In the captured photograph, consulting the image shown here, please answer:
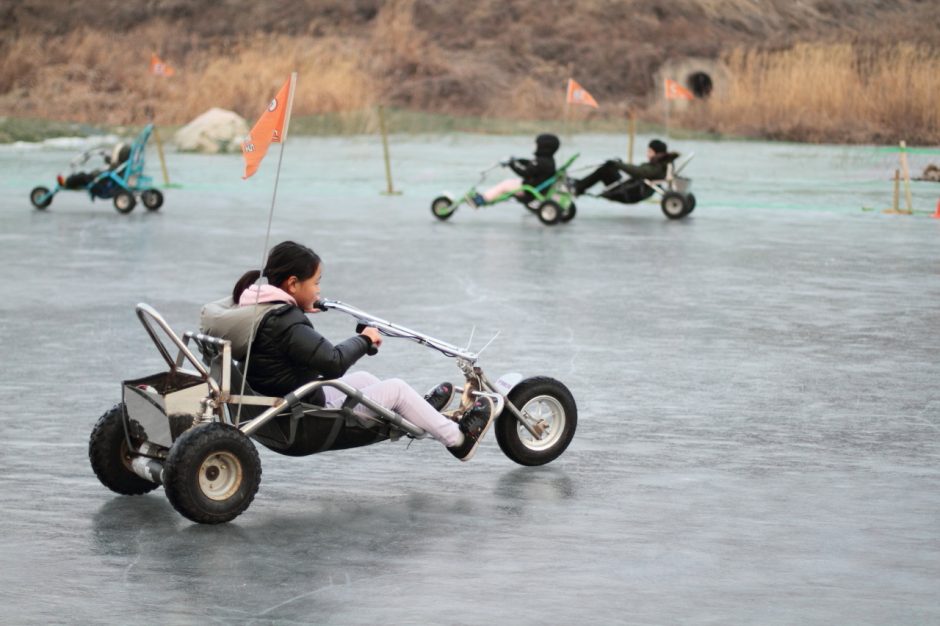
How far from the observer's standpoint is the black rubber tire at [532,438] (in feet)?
25.8

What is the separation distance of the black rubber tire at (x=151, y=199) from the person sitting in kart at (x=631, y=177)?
232 inches

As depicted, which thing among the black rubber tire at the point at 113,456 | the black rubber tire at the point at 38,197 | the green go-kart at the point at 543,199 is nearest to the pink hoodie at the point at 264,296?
the black rubber tire at the point at 113,456

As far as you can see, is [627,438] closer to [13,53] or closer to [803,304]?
[803,304]

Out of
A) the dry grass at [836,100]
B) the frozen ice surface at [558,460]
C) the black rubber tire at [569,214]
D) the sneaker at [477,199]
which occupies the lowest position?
the frozen ice surface at [558,460]

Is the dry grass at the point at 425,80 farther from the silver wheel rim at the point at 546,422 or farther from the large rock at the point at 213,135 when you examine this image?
the silver wheel rim at the point at 546,422

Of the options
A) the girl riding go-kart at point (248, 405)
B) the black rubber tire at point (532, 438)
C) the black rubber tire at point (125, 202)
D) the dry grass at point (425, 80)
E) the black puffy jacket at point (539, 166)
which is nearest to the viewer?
the girl riding go-kart at point (248, 405)

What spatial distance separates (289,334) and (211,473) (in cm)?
63

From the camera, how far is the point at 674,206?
77.2 feet

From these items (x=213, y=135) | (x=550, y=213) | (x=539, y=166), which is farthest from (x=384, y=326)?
(x=213, y=135)

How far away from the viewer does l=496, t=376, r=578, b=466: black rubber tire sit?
25.8 feet

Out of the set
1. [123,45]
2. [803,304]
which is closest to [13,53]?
[123,45]

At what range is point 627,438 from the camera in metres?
8.59

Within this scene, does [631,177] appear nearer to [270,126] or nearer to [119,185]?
[119,185]

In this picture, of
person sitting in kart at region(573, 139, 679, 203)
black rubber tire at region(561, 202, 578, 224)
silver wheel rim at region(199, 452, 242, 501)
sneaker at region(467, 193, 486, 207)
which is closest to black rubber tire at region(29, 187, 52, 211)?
sneaker at region(467, 193, 486, 207)
